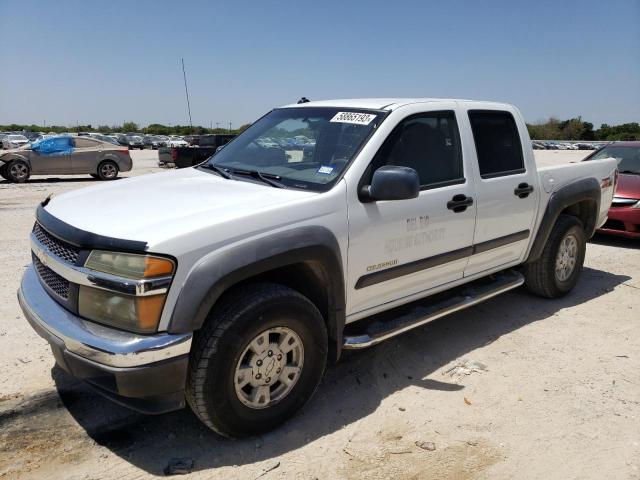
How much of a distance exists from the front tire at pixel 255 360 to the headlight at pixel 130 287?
1.03 ft

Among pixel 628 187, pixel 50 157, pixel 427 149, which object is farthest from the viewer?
pixel 50 157

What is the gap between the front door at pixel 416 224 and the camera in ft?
10.4

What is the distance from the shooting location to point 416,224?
11.2 feet

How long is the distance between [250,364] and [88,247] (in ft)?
3.34

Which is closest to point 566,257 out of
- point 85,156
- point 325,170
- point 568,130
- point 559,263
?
point 559,263

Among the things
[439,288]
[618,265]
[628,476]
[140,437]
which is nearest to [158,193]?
[140,437]

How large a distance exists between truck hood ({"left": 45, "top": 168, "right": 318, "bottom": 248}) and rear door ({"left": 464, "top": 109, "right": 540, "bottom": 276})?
5.48 feet

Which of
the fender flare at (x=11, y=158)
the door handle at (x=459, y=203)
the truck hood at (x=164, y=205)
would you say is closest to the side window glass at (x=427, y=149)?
the door handle at (x=459, y=203)

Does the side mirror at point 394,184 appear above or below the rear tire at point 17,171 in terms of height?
above

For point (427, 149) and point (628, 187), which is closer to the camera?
point (427, 149)

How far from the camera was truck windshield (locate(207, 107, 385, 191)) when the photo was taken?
3270 mm

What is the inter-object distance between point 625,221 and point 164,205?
712cm

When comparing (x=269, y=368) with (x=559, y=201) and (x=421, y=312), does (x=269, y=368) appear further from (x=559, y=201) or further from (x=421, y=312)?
(x=559, y=201)

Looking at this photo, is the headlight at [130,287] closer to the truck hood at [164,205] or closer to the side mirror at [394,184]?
the truck hood at [164,205]
